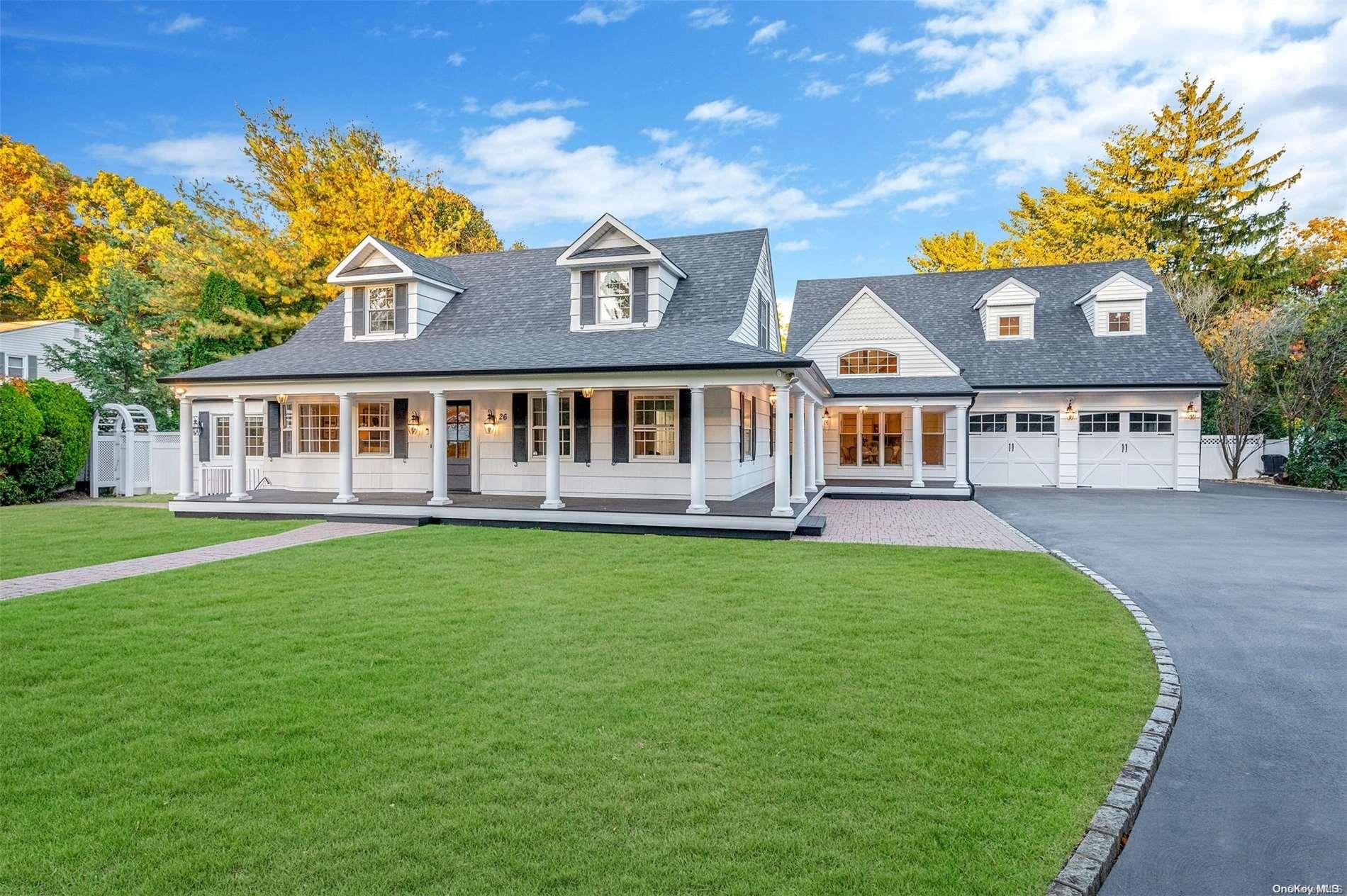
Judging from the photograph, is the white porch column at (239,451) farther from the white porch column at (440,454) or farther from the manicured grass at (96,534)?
the white porch column at (440,454)

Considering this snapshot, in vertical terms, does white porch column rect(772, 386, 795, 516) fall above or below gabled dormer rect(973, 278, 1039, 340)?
below

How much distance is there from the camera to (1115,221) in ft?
101

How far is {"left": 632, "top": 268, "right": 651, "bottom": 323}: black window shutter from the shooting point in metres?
14.4

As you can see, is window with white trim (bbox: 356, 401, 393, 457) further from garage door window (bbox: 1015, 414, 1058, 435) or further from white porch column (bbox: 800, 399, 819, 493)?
garage door window (bbox: 1015, 414, 1058, 435)

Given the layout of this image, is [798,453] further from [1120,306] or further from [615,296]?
[1120,306]

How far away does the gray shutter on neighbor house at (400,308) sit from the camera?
51.6 ft

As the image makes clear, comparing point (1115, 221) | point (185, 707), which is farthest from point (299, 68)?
point (1115, 221)

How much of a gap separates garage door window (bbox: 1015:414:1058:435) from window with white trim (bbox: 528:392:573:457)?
13982 millimetres

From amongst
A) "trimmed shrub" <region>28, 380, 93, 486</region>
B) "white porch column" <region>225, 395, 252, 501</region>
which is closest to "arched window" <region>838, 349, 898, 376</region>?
"white porch column" <region>225, 395, 252, 501</region>

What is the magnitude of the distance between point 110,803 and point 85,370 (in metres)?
23.5

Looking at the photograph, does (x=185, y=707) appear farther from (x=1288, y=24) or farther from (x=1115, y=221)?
(x=1115, y=221)

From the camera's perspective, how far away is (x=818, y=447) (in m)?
17.7

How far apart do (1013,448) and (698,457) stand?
13.2 m

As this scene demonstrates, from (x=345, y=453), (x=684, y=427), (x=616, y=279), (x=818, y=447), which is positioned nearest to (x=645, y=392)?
(x=684, y=427)
